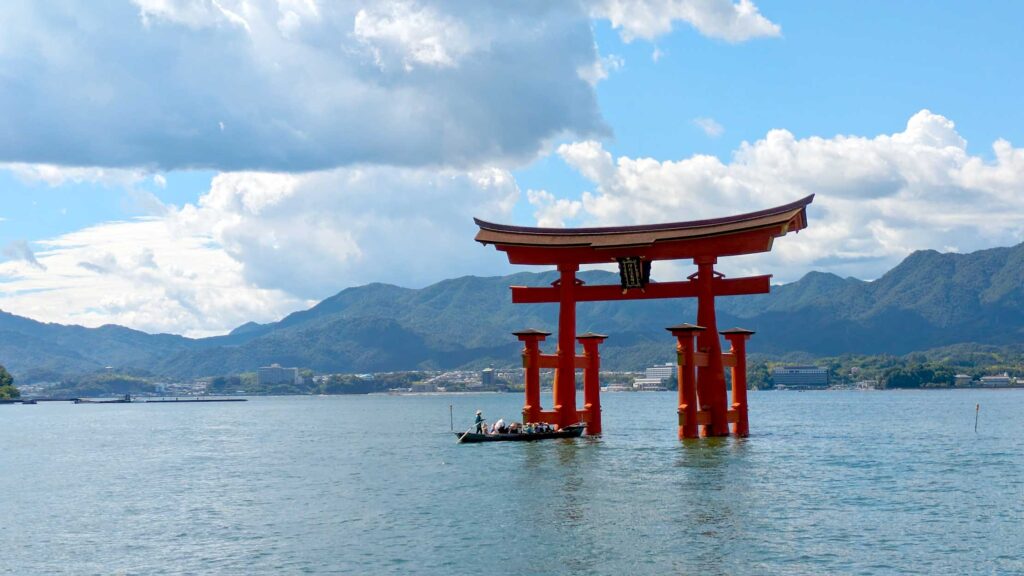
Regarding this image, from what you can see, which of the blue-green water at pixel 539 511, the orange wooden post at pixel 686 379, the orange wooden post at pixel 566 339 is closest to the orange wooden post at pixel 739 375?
the blue-green water at pixel 539 511

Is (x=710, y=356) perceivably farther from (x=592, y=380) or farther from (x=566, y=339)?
(x=592, y=380)

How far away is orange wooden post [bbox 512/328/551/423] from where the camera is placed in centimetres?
5425

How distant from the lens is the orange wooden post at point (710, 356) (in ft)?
172

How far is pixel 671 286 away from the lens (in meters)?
55.1

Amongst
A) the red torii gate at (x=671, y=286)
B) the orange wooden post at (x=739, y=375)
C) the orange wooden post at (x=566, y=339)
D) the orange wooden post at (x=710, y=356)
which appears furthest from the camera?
the orange wooden post at (x=566, y=339)

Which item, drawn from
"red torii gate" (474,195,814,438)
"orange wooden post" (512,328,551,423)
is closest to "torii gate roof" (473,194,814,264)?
"red torii gate" (474,195,814,438)

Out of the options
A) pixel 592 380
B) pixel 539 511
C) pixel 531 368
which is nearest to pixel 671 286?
pixel 592 380

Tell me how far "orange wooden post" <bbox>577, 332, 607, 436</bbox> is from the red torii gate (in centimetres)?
8

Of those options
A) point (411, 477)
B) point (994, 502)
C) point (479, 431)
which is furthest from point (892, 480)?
point (479, 431)

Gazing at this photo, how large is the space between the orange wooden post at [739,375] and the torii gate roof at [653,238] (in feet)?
16.1

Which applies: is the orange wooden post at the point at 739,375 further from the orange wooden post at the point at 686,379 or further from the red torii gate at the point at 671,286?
the orange wooden post at the point at 686,379

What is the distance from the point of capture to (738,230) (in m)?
50.6

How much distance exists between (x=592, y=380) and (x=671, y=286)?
679 centimetres

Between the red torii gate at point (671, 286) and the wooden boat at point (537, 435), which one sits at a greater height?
the red torii gate at point (671, 286)
